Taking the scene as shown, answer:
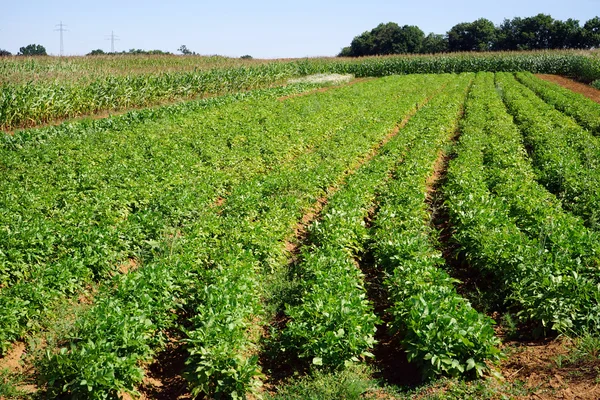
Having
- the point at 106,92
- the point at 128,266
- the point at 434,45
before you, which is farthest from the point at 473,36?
the point at 128,266

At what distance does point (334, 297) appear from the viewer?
254 inches

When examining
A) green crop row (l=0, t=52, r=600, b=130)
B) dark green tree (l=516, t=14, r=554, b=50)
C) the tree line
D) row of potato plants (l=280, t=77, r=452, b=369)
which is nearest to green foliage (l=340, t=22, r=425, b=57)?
the tree line

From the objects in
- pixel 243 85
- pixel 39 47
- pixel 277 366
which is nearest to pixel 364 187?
pixel 277 366

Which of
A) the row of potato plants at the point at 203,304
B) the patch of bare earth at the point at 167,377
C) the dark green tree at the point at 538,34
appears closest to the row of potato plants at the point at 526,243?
the row of potato plants at the point at 203,304

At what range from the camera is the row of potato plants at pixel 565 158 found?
35.9 ft

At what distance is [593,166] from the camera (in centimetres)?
1351

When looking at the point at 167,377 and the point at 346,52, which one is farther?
the point at 346,52

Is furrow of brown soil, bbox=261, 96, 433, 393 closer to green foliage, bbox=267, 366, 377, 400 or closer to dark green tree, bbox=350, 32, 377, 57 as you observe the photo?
green foliage, bbox=267, 366, 377, 400

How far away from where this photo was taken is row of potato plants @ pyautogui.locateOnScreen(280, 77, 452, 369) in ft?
19.0

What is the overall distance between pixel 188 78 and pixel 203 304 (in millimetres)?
24505

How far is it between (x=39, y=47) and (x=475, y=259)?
305 ft

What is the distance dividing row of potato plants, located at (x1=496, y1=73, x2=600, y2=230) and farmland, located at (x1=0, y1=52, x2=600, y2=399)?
0.08 m

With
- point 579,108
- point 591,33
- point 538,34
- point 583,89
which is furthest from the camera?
point 538,34

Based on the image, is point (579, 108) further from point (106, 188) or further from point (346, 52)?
point (346, 52)
